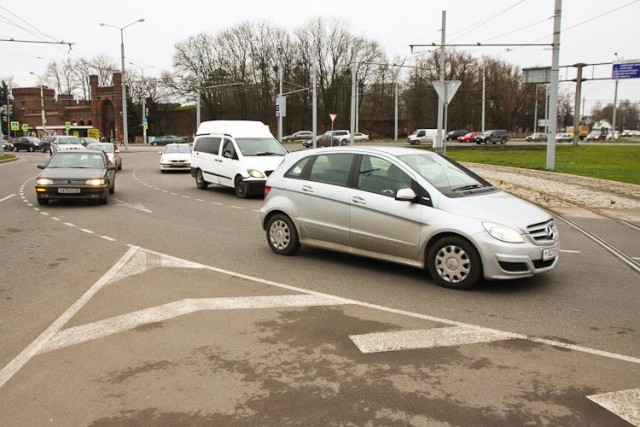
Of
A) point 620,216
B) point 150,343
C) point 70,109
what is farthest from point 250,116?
point 150,343

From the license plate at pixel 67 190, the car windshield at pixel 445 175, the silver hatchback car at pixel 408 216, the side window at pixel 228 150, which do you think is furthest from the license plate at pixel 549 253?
the side window at pixel 228 150

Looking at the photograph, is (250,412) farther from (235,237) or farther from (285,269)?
(235,237)

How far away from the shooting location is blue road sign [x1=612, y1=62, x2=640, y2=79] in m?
40.2

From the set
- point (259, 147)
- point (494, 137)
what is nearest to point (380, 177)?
point (259, 147)

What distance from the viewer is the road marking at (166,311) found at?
4934 mm

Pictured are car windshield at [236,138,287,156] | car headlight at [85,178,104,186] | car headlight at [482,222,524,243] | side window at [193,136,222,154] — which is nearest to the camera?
car headlight at [482,222,524,243]

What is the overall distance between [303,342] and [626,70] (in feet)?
144

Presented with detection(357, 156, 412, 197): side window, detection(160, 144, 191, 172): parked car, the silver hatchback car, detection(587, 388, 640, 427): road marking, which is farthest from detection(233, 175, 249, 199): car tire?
detection(587, 388, 640, 427): road marking

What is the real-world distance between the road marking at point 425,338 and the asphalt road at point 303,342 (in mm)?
20

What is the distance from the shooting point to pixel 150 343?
4785mm

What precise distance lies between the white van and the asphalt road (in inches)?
296

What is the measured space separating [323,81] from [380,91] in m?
8.97

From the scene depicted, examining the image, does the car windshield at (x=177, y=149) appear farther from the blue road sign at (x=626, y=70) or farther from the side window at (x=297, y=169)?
the blue road sign at (x=626, y=70)

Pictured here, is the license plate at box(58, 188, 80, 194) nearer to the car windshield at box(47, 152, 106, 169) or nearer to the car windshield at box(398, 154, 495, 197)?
the car windshield at box(47, 152, 106, 169)
